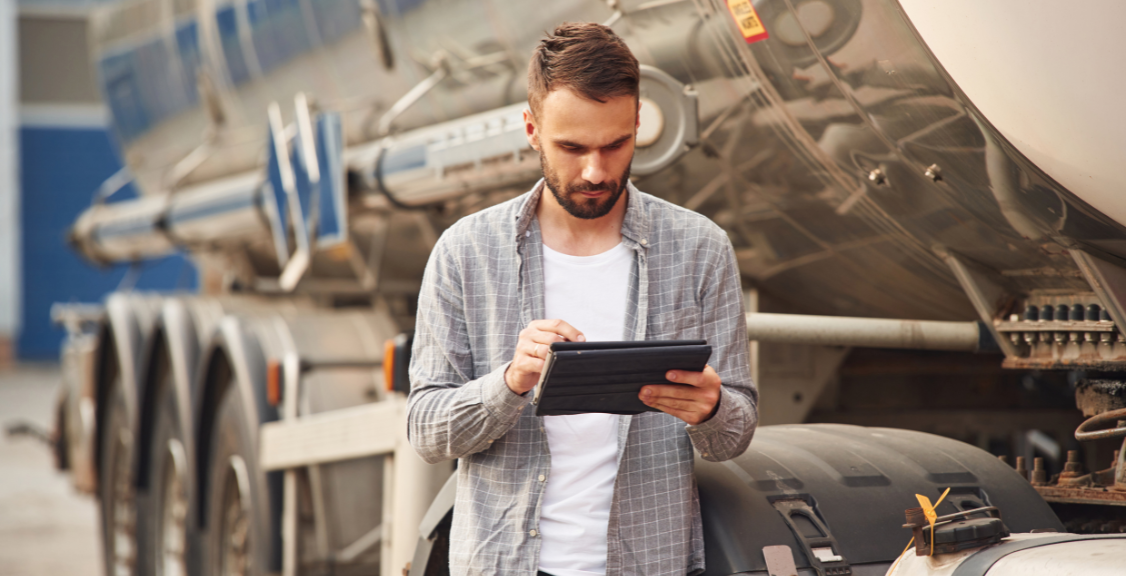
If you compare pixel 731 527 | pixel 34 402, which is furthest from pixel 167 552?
pixel 34 402

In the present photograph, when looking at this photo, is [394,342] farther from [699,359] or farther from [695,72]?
[699,359]

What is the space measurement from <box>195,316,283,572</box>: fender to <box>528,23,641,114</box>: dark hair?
10.0ft

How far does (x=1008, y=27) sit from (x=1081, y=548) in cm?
82

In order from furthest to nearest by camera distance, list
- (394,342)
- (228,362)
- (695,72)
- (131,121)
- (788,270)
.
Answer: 1. (131,121)
2. (228,362)
3. (394,342)
4. (788,270)
5. (695,72)

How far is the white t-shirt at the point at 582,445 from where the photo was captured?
67.7 inches

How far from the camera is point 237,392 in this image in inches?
187

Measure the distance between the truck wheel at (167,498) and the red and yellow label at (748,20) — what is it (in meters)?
3.74

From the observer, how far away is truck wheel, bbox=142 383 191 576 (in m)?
5.50

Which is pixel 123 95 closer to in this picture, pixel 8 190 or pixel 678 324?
pixel 678 324

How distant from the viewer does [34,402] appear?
53.2 feet

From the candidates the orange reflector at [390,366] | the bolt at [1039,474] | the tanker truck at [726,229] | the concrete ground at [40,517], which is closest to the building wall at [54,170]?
the concrete ground at [40,517]

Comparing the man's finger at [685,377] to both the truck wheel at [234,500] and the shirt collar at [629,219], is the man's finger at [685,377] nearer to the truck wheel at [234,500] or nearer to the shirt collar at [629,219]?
the shirt collar at [629,219]

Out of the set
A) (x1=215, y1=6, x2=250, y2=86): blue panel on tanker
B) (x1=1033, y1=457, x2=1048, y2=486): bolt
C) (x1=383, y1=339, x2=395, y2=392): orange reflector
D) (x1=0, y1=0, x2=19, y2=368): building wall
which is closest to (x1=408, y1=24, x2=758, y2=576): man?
(x1=1033, y1=457, x2=1048, y2=486): bolt

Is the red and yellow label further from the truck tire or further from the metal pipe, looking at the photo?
the truck tire
